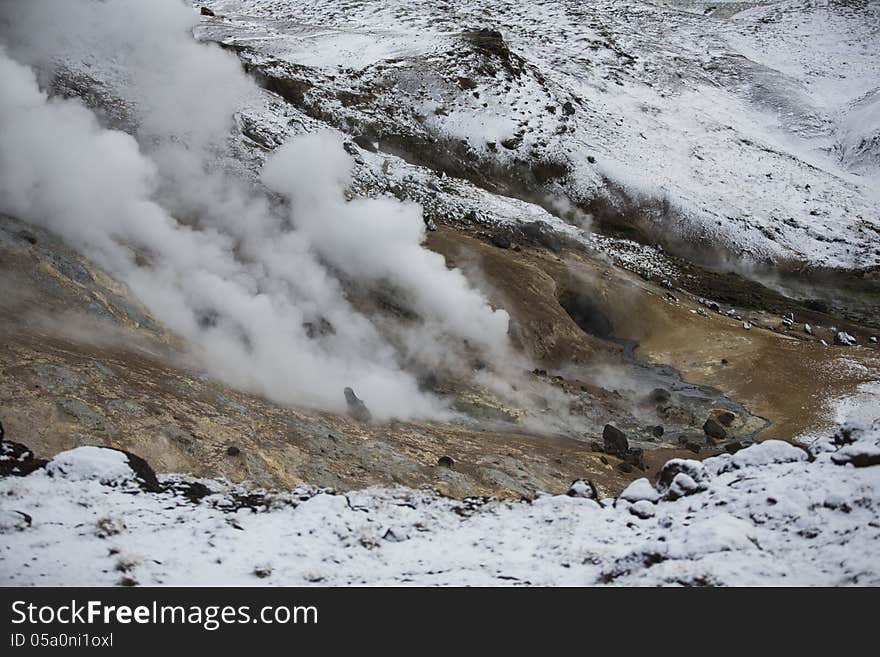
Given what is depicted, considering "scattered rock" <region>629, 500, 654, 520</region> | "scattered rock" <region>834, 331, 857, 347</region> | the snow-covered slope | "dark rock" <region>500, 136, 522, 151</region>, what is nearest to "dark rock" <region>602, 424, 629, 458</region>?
"scattered rock" <region>629, 500, 654, 520</region>

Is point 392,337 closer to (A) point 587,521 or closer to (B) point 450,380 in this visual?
(B) point 450,380

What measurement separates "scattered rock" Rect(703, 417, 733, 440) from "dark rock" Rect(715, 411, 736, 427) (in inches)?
31.2

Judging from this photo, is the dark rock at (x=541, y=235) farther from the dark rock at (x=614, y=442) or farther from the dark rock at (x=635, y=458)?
the dark rock at (x=635, y=458)

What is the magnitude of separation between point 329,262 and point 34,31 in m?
11.6

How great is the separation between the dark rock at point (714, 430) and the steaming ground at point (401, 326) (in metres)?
0.11

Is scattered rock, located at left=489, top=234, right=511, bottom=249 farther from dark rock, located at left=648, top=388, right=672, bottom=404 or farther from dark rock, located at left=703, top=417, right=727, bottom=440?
dark rock, located at left=703, top=417, right=727, bottom=440

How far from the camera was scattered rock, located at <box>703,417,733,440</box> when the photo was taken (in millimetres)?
17984

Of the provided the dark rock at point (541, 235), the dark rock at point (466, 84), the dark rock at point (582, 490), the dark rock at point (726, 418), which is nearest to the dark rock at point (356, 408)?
the dark rock at point (582, 490)

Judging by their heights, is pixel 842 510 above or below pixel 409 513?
above

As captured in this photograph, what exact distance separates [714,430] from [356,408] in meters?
10.6

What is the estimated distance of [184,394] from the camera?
11.8 meters

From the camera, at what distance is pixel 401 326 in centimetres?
1933
